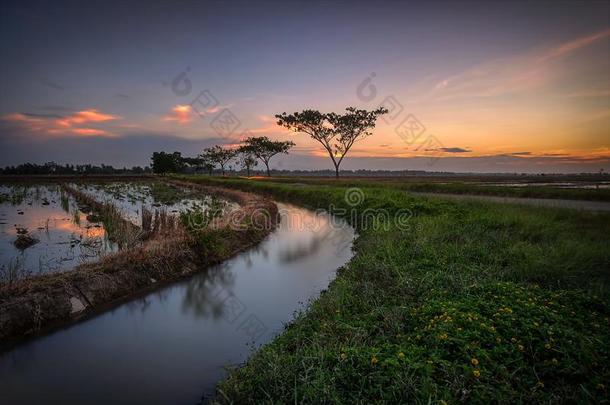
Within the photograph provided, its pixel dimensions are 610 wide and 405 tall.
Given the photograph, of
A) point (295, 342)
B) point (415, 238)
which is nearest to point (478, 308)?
point (295, 342)

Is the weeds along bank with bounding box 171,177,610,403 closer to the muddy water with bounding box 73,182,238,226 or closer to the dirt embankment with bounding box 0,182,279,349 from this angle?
the dirt embankment with bounding box 0,182,279,349

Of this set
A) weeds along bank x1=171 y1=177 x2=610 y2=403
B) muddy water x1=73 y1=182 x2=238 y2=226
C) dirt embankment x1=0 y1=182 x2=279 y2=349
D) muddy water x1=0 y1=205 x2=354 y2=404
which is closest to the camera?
weeds along bank x1=171 y1=177 x2=610 y2=403

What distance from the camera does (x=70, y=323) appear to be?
593 centimetres

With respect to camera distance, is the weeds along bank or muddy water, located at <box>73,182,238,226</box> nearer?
the weeds along bank

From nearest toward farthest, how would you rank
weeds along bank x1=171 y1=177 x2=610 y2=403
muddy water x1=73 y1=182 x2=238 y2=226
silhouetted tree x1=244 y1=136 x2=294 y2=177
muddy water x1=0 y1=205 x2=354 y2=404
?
weeds along bank x1=171 y1=177 x2=610 y2=403 → muddy water x1=0 y1=205 x2=354 y2=404 → muddy water x1=73 y1=182 x2=238 y2=226 → silhouetted tree x1=244 y1=136 x2=294 y2=177

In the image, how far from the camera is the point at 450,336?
3576 mm

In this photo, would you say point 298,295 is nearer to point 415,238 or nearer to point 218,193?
point 415,238

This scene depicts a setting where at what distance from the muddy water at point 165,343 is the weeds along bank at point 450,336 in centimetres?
119

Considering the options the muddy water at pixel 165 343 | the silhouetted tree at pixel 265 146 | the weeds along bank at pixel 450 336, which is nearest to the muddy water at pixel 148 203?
the muddy water at pixel 165 343

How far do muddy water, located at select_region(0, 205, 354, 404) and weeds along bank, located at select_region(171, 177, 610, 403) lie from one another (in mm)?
1191

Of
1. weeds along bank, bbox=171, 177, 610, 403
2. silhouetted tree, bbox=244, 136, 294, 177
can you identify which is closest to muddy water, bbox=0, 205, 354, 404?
weeds along bank, bbox=171, 177, 610, 403

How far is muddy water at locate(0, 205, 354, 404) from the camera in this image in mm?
4383

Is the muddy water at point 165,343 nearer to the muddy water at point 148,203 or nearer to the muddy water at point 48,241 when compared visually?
the muddy water at point 48,241

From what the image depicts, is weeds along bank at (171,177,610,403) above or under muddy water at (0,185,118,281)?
above
